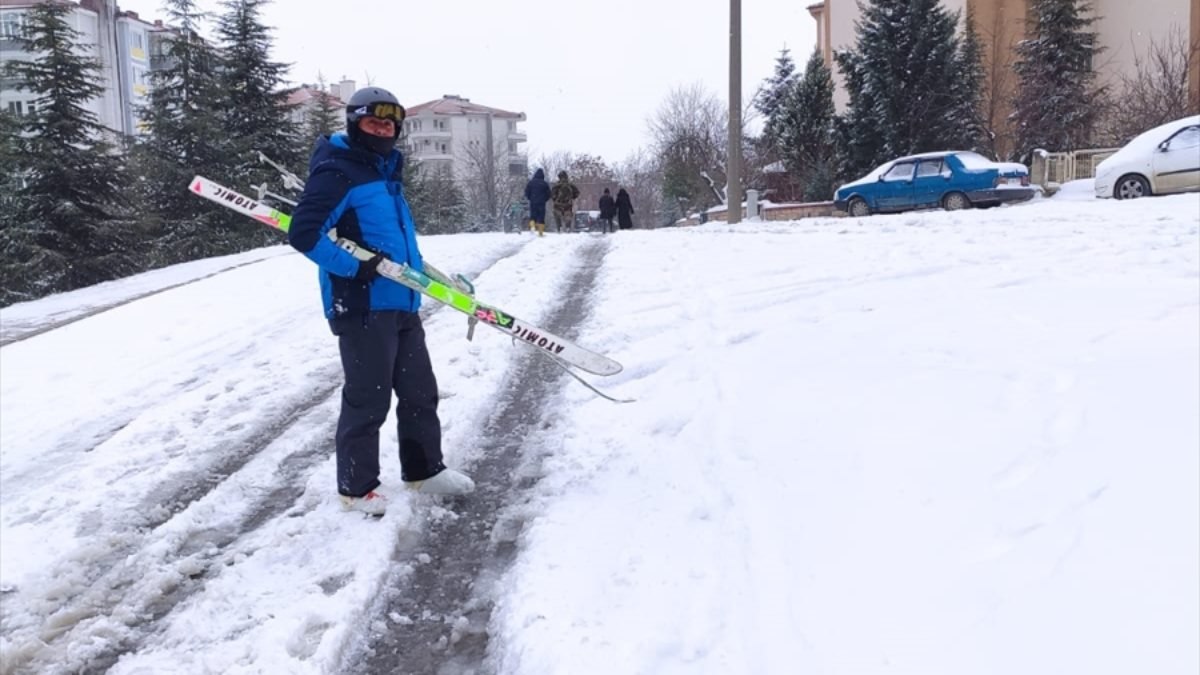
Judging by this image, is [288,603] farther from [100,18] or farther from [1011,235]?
[100,18]

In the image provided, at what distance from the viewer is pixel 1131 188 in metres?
16.3

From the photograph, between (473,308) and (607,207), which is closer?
(473,308)

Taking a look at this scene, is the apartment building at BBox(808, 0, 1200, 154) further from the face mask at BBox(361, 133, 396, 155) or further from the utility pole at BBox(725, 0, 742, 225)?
the face mask at BBox(361, 133, 396, 155)

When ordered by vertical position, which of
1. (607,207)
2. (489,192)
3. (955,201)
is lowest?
(955,201)

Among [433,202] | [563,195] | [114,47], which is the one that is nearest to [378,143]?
[563,195]

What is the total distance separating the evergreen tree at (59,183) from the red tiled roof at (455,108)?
76346 mm

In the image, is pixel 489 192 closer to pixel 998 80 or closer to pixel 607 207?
pixel 998 80

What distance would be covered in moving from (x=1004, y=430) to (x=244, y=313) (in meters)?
7.67

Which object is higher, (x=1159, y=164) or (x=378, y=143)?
(x=1159, y=164)

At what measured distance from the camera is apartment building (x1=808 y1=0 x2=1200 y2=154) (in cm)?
3250

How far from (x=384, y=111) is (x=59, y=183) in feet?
75.1

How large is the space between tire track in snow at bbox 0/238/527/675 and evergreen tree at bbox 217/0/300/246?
981 inches

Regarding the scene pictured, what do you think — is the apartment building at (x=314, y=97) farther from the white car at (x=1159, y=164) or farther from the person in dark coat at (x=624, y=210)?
the white car at (x=1159, y=164)

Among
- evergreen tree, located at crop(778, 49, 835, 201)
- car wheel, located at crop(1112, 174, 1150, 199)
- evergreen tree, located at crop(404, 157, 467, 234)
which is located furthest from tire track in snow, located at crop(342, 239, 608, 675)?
evergreen tree, located at crop(778, 49, 835, 201)
